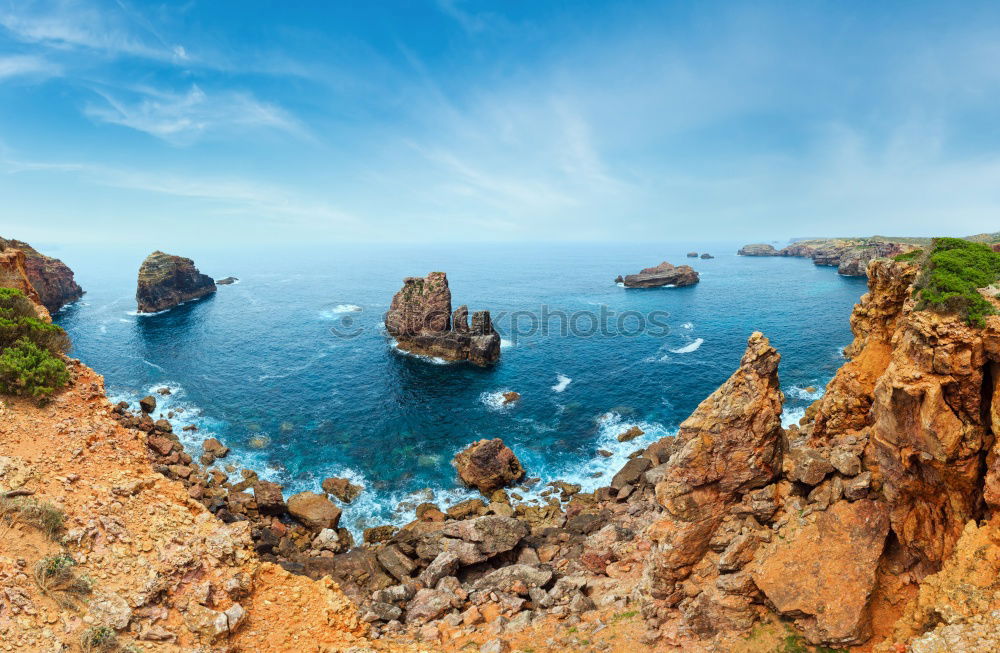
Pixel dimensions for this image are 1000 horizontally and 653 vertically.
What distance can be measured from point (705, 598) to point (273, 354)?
89526 millimetres

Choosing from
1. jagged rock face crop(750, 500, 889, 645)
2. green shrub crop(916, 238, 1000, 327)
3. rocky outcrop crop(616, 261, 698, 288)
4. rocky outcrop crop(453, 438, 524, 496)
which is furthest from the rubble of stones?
rocky outcrop crop(616, 261, 698, 288)

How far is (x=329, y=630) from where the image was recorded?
2230 centimetres

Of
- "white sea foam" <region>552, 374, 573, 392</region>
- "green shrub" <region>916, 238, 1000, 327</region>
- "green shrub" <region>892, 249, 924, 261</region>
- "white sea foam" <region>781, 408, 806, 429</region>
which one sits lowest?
"white sea foam" <region>781, 408, 806, 429</region>

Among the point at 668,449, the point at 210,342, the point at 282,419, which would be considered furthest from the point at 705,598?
the point at 210,342

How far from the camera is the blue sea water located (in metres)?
55.2

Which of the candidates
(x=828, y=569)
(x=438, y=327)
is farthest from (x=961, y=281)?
(x=438, y=327)

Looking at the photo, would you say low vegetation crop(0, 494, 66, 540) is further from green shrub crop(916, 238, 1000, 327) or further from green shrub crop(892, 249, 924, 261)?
green shrub crop(892, 249, 924, 261)

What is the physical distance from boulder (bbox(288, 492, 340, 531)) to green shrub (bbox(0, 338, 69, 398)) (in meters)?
22.6

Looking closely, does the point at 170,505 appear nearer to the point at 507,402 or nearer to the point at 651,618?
the point at 651,618

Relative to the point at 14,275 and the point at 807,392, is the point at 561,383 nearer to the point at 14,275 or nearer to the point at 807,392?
the point at 807,392

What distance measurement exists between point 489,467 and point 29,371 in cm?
3774

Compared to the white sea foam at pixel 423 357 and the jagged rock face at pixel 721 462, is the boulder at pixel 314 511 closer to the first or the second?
the jagged rock face at pixel 721 462

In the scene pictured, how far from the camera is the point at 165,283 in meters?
133

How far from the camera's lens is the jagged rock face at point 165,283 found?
127 metres
